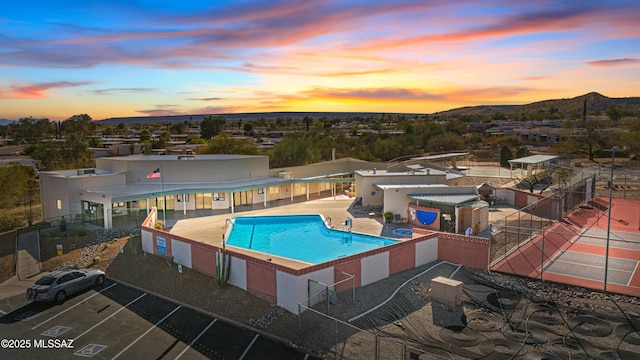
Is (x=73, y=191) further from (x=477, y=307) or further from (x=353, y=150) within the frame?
(x=353, y=150)

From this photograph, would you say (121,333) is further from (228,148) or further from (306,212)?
(228,148)

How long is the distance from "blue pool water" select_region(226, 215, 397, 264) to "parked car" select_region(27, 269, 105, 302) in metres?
7.76

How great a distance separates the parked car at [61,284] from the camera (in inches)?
685

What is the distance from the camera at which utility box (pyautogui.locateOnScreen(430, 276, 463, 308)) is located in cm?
1602

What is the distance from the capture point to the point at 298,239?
2694 centimetres

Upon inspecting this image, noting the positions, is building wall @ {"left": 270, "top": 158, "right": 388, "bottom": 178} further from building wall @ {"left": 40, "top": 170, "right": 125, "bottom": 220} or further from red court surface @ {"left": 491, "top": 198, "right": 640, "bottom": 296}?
red court surface @ {"left": 491, "top": 198, "right": 640, "bottom": 296}

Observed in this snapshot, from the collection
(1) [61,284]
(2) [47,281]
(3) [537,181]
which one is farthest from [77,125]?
(3) [537,181]

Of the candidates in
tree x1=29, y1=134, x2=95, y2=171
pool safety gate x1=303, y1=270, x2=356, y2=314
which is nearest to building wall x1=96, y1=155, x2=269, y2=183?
tree x1=29, y1=134, x2=95, y2=171

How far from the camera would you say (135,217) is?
2895 cm

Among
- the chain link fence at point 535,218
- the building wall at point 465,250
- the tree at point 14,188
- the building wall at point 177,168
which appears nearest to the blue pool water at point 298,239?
the building wall at point 465,250

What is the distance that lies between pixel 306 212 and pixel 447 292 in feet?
56.4

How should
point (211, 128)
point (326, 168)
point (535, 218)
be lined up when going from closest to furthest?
point (535, 218), point (326, 168), point (211, 128)

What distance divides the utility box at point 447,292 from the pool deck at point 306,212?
6219 millimetres

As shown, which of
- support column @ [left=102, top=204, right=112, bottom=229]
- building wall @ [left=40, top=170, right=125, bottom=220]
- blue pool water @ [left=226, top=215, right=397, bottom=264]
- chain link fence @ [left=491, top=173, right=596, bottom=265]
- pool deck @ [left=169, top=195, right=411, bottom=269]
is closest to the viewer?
chain link fence @ [left=491, top=173, right=596, bottom=265]
